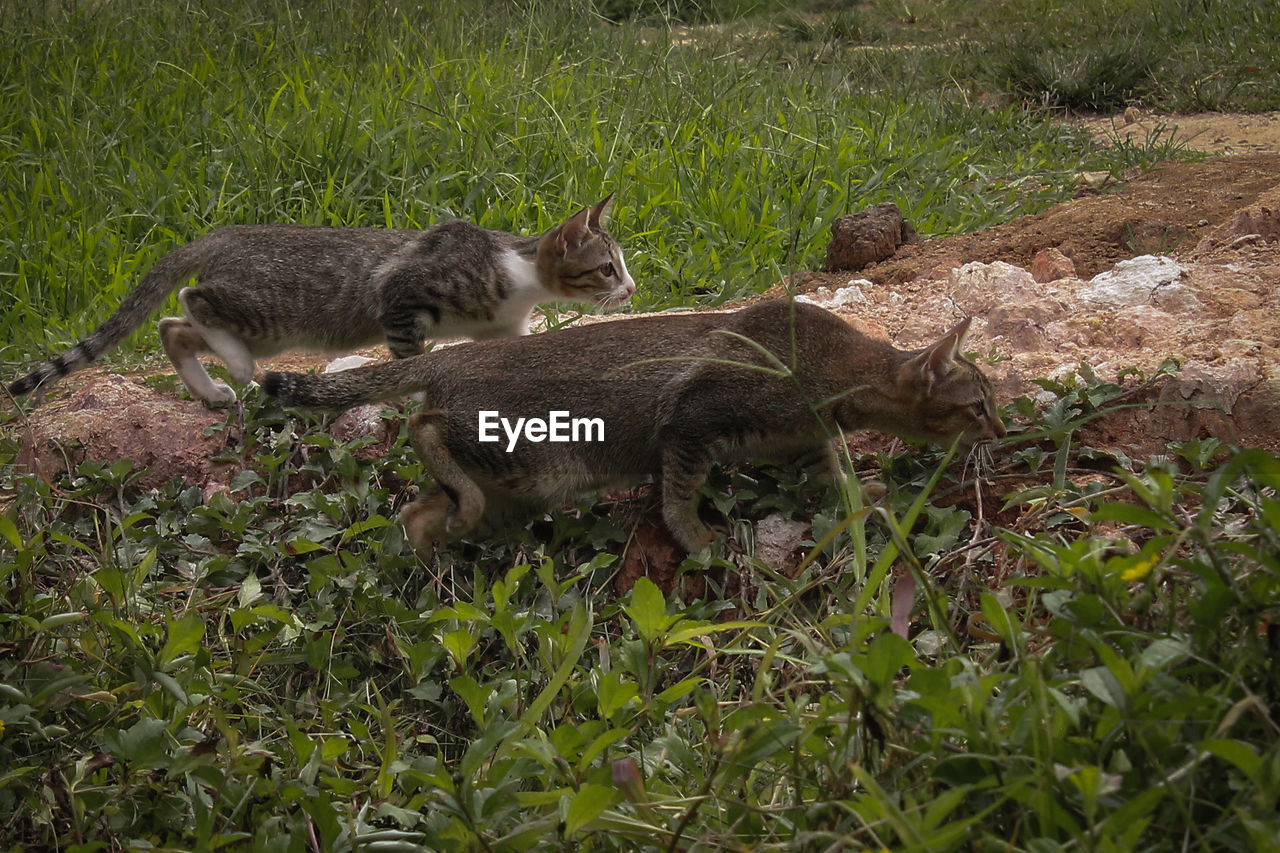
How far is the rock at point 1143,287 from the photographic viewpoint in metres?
4.12

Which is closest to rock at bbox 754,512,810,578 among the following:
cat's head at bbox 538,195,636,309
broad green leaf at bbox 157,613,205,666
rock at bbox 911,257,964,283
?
broad green leaf at bbox 157,613,205,666

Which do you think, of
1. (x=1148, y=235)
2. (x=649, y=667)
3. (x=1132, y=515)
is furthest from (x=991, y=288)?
(x=1132, y=515)

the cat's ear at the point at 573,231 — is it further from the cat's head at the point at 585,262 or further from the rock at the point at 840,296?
the rock at the point at 840,296

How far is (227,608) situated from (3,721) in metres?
0.83

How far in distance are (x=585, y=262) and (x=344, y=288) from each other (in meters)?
1.06

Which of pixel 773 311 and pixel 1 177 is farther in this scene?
pixel 1 177

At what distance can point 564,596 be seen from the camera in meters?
3.42

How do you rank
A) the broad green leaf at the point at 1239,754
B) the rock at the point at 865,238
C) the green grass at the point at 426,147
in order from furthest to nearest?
1. the green grass at the point at 426,147
2. the rock at the point at 865,238
3. the broad green leaf at the point at 1239,754

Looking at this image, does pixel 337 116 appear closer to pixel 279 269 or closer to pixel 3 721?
pixel 279 269

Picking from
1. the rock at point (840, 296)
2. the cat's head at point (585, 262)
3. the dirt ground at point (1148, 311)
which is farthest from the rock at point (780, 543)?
the cat's head at point (585, 262)

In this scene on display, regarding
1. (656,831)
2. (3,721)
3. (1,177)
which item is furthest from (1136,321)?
(1,177)

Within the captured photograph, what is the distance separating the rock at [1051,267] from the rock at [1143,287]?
25 centimetres

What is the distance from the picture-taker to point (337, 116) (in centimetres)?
665

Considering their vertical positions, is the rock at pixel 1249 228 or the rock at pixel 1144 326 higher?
the rock at pixel 1249 228
